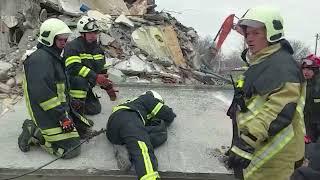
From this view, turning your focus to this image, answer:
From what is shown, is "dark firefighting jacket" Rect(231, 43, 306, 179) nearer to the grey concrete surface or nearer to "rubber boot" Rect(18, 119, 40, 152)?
the grey concrete surface

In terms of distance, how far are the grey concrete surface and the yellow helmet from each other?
1.87 meters

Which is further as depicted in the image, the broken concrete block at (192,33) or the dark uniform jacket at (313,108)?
the broken concrete block at (192,33)

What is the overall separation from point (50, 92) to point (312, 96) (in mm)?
3331

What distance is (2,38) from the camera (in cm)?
1096

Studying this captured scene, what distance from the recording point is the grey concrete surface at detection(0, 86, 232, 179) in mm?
4543

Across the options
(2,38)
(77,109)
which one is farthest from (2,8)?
(77,109)

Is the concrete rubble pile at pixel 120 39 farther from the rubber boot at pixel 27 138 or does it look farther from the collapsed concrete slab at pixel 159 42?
the rubber boot at pixel 27 138

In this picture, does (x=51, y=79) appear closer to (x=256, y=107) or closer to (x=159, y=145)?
(x=159, y=145)

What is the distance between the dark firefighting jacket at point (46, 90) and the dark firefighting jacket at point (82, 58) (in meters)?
0.93

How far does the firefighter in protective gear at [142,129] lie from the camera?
4.35 meters

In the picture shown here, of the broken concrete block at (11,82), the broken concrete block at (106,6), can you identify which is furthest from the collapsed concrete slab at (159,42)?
the broken concrete block at (11,82)

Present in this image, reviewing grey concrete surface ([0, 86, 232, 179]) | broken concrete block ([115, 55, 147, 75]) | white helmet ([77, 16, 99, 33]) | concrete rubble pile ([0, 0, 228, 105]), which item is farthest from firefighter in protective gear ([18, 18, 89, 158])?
broken concrete block ([115, 55, 147, 75])

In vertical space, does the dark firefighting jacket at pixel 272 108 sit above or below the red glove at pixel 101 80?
above

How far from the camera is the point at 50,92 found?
177 inches
